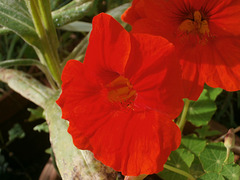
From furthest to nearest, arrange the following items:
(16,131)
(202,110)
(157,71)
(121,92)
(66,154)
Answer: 1. (16,131)
2. (202,110)
3. (66,154)
4. (121,92)
5. (157,71)

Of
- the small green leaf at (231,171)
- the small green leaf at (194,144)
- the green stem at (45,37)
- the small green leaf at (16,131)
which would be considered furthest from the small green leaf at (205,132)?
the small green leaf at (16,131)

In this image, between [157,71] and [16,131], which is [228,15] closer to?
[157,71]

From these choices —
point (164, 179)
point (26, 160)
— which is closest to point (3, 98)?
point (26, 160)

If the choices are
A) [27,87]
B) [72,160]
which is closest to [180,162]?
[72,160]

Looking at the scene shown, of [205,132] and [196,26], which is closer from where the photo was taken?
[196,26]

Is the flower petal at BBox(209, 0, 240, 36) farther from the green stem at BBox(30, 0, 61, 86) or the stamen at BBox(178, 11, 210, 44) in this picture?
the green stem at BBox(30, 0, 61, 86)

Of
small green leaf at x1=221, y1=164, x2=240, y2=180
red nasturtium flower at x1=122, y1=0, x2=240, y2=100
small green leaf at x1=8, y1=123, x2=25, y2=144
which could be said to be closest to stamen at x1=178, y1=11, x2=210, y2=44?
red nasturtium flower at x1=122, y1=0, x2=240, y2=100

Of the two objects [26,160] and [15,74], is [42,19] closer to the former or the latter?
[15,74]
